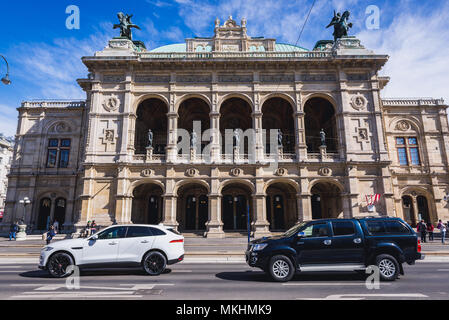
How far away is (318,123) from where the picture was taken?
101 ft

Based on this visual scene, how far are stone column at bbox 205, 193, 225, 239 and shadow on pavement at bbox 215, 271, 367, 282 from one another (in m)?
13.7

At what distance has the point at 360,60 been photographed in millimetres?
25609

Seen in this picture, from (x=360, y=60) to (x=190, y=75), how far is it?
680 inches

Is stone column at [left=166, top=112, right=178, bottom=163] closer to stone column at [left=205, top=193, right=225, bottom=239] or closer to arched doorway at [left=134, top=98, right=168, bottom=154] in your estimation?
arched doorway at [left=134, top=98, right=168, bottom=154]

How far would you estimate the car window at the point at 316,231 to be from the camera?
25.9 ft

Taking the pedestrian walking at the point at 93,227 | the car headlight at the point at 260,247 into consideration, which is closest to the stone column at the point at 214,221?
the pedestrian walking at the point at 93,227

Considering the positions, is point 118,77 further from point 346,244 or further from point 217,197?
point 346,244

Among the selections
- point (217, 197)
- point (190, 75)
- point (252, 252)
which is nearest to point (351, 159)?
point (217, 197)

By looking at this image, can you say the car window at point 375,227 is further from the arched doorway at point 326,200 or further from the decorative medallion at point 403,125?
the decorative medallion at point 403,125

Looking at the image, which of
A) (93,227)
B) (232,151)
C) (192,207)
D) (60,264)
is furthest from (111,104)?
(60,264)

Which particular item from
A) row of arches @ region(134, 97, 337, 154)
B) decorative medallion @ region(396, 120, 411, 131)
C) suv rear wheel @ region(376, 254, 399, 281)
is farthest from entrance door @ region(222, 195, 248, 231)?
decorative medallion @ region(396, 120, 411, 131)

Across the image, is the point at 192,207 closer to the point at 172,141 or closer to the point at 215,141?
the point at 172,141

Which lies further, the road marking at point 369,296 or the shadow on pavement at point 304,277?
the shadow on pavement at point 304,277

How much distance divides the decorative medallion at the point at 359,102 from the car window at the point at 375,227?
2057 cm
